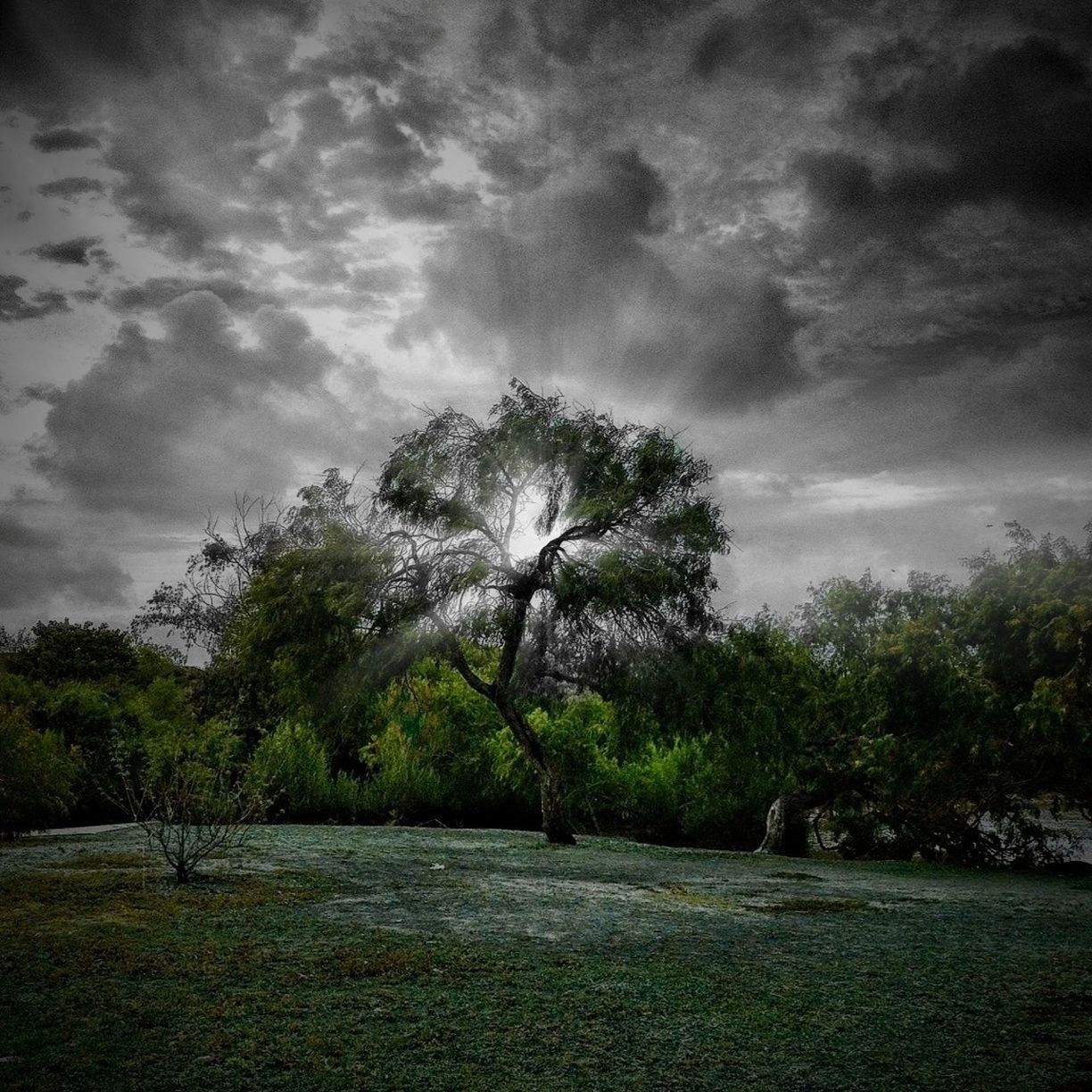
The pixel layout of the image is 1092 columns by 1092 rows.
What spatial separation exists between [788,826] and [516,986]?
10894mm

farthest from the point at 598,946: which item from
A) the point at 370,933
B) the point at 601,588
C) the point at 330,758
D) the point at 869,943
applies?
the point at 330,758

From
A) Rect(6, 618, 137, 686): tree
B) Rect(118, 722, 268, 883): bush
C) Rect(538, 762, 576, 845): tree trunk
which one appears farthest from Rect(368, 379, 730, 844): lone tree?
Rect(6, 618, 137, 686): tree

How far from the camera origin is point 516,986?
171 inches

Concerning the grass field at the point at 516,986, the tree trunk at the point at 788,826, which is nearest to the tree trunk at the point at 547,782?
the tree trunk at the point at 788,826

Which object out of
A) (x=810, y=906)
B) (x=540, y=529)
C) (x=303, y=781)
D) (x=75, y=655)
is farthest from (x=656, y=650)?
(x=75, y=655)

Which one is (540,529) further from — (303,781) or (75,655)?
(75,655)

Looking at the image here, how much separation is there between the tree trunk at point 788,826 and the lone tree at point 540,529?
3437mm

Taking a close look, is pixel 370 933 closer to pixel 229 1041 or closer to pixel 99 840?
pixel 229 1041

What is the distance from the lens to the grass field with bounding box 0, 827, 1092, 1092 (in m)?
3.23

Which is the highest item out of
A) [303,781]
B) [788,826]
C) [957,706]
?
[957,706]

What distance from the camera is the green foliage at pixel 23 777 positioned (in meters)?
10.5

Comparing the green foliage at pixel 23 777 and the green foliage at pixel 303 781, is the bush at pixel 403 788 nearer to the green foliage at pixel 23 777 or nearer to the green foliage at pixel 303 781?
the green foliage at pixel 303 781

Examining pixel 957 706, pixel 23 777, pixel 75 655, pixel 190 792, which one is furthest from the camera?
pixel 75 655

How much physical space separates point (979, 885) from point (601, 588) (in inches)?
213
